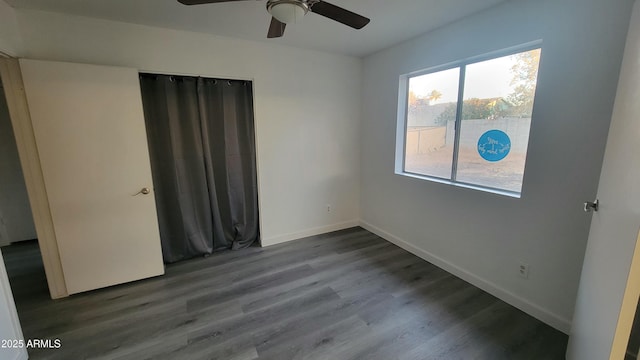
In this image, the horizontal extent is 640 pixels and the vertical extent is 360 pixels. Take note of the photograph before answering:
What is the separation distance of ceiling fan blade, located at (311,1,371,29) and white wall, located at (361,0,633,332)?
129 cm

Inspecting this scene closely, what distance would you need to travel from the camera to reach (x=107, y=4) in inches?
78.1

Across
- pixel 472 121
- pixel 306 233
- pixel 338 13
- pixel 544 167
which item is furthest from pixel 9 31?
pixel 544 167

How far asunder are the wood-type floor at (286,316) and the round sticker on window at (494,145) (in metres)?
1.24

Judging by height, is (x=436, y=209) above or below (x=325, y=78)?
below

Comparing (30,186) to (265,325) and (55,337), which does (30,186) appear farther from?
(265,325)

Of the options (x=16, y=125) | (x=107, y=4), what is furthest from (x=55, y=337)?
(x=107, y=4)

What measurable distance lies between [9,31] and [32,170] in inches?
42.2

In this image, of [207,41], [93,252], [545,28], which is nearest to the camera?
[545,28]

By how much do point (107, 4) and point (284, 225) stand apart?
8.96 feet

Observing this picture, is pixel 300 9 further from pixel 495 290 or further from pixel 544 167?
pixel 495 290

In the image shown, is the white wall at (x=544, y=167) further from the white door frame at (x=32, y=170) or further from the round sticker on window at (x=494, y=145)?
the white door frame at (x=32, y=170)

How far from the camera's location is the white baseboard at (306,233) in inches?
132

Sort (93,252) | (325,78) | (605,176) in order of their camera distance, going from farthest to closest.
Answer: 1. (325,78)
2. (93,252)
3. (605,176)

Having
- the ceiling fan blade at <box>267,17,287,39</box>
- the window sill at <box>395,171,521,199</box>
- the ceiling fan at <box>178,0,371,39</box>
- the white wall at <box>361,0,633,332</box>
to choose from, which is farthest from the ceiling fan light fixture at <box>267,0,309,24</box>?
the window sill at <box>395,171,521,199</box>
